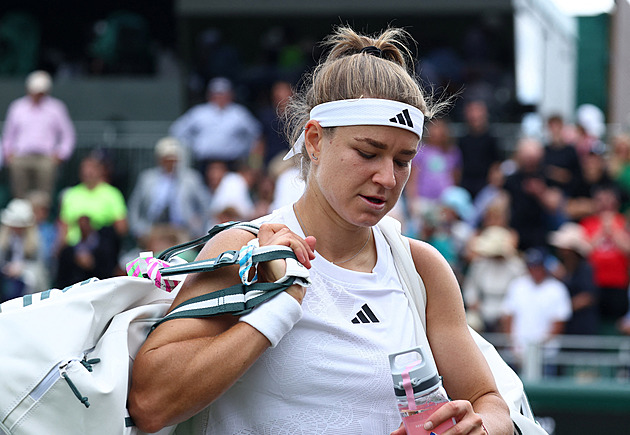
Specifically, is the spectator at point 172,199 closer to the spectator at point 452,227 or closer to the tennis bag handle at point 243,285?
the spectator at point 452,227

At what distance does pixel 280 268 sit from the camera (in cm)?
251

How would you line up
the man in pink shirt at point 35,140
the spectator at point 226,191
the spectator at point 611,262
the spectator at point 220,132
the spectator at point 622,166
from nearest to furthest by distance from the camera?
the spectator at point 611,262 → the spectator at point 226,191 → the spectator at point 622,166 → the spectator at point 220,132 → the man in pink shirt at point 35,140

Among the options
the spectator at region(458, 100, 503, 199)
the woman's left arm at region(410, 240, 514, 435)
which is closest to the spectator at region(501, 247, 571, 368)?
the spectator at region(458, 100, 503, 199)

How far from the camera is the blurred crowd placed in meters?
9.02

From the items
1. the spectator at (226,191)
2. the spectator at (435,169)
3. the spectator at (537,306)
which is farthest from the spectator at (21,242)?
the spectator at (537,306)

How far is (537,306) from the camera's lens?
864 centimetres

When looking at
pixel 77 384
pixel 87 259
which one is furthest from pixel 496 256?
pixel 77 384

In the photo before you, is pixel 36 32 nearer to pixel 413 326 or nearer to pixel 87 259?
pixel 87 259

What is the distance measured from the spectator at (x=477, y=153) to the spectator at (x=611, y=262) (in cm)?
164

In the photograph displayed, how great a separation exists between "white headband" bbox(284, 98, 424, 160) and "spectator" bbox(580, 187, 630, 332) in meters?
7.19

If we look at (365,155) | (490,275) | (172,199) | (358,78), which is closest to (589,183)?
(490,275)

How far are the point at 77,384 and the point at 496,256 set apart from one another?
7118mm

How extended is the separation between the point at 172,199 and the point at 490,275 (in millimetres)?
3665

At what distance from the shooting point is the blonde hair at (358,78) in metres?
2.73
